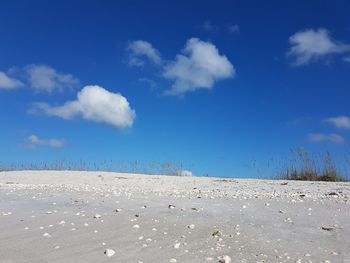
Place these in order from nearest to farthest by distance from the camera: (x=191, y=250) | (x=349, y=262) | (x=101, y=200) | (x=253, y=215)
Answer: (x=349, y=262)
(x=191, y=250)
(x=253, y=215)
(x=101, y=200)

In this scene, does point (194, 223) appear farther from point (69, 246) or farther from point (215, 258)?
point (69, 246)

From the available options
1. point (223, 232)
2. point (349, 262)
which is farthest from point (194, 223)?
point (349, 262)

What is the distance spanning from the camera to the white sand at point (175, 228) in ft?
14.5

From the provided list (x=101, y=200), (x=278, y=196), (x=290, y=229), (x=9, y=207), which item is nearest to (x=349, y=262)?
(x=290, y=229)

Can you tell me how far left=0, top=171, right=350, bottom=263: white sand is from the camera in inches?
174

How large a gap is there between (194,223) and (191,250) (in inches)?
33.1

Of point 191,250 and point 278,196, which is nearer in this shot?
point 191,250

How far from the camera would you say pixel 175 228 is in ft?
16.9

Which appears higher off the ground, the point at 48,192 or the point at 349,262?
the point at 48,192

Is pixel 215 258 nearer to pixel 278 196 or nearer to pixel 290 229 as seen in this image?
pixel 290 229

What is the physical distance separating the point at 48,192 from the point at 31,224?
8.45 feet

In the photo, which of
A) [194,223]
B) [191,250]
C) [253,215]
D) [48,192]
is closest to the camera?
[191,250]

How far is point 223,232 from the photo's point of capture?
4.98 metres

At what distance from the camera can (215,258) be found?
4250 mm
